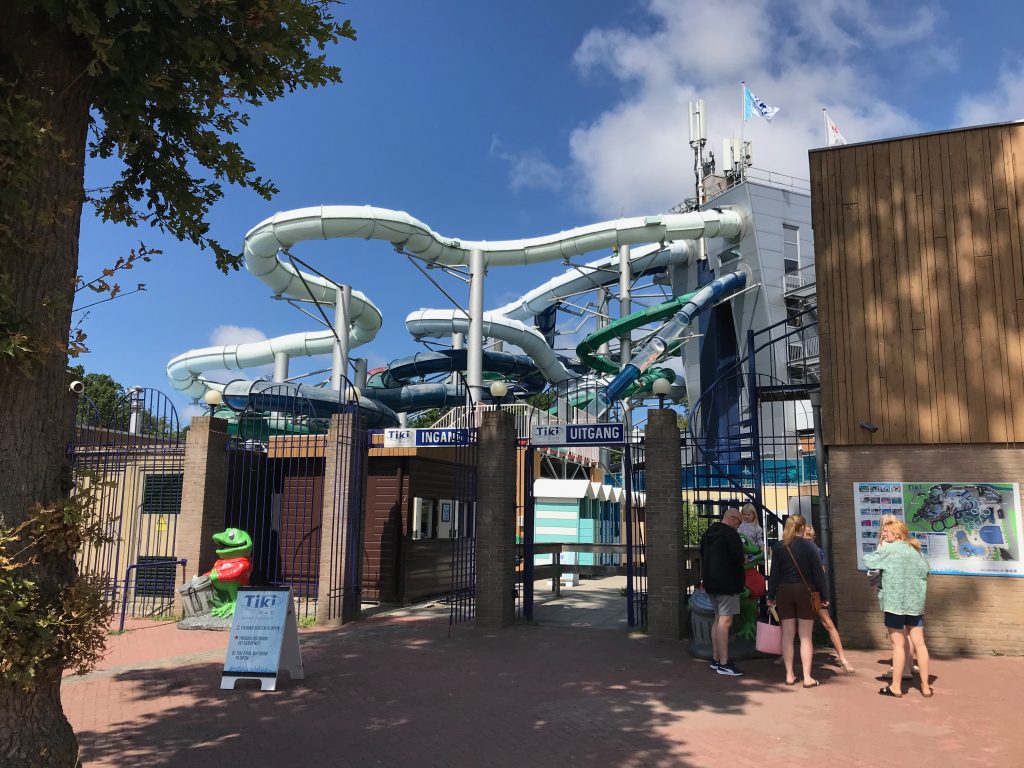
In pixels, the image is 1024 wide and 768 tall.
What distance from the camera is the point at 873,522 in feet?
32.6

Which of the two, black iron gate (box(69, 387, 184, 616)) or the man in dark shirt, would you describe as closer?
the man in dark shirt

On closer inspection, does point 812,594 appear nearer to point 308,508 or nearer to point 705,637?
point 705,637

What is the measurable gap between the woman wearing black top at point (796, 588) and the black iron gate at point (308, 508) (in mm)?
6654

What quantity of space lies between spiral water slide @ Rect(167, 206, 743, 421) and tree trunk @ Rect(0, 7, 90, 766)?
12.8 m

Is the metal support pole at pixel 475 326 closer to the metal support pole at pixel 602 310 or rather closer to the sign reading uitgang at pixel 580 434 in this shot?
the metal support pole at pixel 602 310

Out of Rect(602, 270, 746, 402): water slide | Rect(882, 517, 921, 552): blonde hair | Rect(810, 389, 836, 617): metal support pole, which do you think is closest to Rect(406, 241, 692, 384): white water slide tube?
Rect(602, 270, 746, 402): water slide

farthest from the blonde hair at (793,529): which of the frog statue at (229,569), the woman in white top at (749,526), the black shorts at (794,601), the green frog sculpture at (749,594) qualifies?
the frog statue at (229,569)

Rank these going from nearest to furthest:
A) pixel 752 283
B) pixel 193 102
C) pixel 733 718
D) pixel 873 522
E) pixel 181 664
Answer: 1. pixel 193 102
2. pixel 733 718
3. pixel 181 664
4. pixel 873 522
5. pixel 752 283

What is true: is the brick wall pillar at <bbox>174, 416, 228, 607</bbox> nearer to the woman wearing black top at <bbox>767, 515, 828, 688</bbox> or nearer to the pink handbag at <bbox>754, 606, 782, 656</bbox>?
the pink handbag at <bbox>754, 606, 782, 656</bbox>

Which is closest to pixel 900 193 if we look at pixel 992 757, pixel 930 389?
pixel 930 389

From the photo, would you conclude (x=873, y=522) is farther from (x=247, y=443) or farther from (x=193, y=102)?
(x=247, y=443)

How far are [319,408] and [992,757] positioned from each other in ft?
78.0

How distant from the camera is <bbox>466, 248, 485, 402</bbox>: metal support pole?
25.7 meters

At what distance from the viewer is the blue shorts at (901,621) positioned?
738 centimetres
